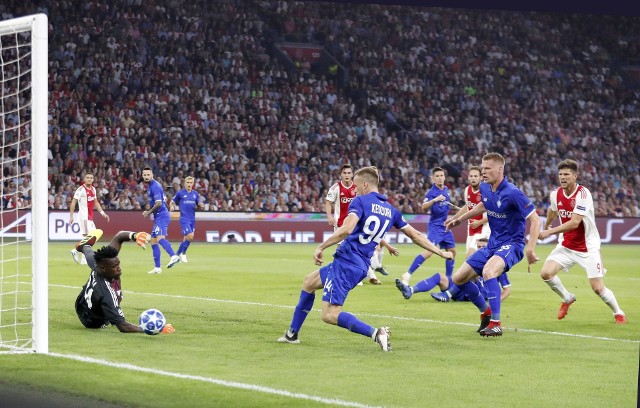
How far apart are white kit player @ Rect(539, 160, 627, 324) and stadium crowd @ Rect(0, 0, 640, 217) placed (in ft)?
70.9

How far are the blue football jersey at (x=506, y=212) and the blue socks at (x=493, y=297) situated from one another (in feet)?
1.52

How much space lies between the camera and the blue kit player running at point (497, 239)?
1152cm

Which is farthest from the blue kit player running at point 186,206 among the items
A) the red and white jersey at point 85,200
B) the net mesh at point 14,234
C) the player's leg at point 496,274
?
the player's leg at point 496,274

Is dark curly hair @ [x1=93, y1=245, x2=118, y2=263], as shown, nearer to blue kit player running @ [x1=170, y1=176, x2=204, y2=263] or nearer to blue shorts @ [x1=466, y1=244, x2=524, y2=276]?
blue shorts @ [x1=466, y1=244, x2=524, y2=276]

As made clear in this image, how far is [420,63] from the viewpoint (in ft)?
153

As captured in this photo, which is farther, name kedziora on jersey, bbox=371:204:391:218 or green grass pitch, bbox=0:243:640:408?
name kedziora on jersey, bbox=371:204:391:218

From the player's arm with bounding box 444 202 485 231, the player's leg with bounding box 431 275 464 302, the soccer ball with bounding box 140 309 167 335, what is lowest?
the player's leg with bounding box 431 275 464 302

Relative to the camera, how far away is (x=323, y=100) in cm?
4325

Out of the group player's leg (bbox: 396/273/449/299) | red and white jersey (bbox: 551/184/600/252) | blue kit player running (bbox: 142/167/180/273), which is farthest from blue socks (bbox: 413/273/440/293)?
blue kit player running (bbox: 142/167/180/273)

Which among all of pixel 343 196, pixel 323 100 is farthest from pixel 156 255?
pixel 323 100

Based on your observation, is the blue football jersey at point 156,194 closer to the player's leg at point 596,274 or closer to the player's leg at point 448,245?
the player's leg at point 448,245

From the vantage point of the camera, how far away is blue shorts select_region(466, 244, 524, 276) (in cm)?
1168

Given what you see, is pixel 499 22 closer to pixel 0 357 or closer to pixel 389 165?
pixel 389 165

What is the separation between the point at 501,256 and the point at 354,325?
2528 mm
